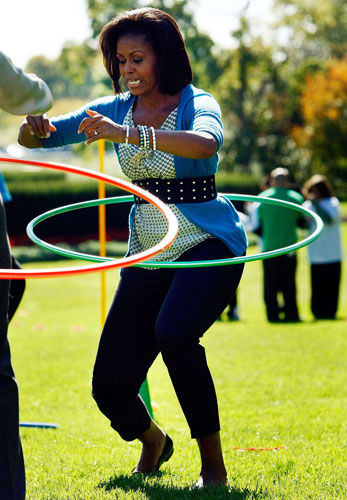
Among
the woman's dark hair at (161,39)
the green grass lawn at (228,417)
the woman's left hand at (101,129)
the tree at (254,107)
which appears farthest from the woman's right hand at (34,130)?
the tree at (254,107)

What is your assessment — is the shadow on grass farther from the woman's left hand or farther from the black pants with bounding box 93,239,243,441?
the woman's left hand

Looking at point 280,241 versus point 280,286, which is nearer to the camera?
point 280,241

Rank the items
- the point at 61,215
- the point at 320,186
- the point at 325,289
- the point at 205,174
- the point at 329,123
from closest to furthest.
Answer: the point at 205,174 → the point at 320,186 → the point at 325,289 → the point at 61,215 → the point at 329,123

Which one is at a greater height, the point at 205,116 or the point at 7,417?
the point at 205,116

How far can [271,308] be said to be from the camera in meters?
12.6

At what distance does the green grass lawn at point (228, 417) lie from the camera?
4012 millimetres

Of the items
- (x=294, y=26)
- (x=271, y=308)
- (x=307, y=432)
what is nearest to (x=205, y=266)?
(x=307, y=432)

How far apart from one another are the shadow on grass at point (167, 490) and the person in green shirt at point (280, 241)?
293 inches

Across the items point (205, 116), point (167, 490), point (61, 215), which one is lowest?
point (61, 215)

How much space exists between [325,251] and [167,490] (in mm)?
9065

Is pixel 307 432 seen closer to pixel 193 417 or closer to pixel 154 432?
Answer: pixel 154 432

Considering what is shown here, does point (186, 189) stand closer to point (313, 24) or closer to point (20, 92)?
point (20, 92)

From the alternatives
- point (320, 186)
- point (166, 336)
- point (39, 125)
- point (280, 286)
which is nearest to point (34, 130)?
point (39, 125)

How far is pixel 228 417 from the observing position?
5.85 meters
